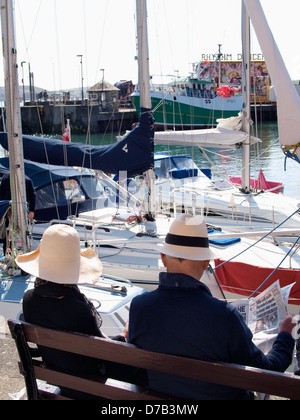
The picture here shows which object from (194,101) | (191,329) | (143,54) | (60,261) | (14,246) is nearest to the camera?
(191,329)

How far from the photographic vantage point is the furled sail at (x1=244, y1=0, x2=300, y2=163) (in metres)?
4.54

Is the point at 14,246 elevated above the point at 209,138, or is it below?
below

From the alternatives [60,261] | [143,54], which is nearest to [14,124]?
[60,261]

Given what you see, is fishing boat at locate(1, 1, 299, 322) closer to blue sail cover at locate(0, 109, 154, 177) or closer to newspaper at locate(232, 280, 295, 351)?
blue sail cover at locate(0, 109, 154, 177)

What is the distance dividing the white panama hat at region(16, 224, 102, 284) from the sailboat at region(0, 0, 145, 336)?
2.66m

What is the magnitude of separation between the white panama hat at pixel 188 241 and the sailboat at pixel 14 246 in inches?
128

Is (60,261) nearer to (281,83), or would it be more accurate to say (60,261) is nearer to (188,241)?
(188,241)

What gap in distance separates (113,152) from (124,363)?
7.10 m

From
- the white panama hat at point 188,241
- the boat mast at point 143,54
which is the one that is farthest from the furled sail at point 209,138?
the white panama hat at point 188,241

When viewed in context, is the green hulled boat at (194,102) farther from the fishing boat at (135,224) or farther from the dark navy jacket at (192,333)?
the dark navy jacket at (192,333)

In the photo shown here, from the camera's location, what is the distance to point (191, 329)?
2.51 meters

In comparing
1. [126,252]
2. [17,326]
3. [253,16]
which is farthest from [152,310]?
[126,252]

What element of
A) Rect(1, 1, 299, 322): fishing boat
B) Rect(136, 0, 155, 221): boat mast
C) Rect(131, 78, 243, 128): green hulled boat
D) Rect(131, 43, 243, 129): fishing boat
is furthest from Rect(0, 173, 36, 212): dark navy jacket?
Rect(131, 78, 243, 128): green hulled boat

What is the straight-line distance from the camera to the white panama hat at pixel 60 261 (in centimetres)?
322
